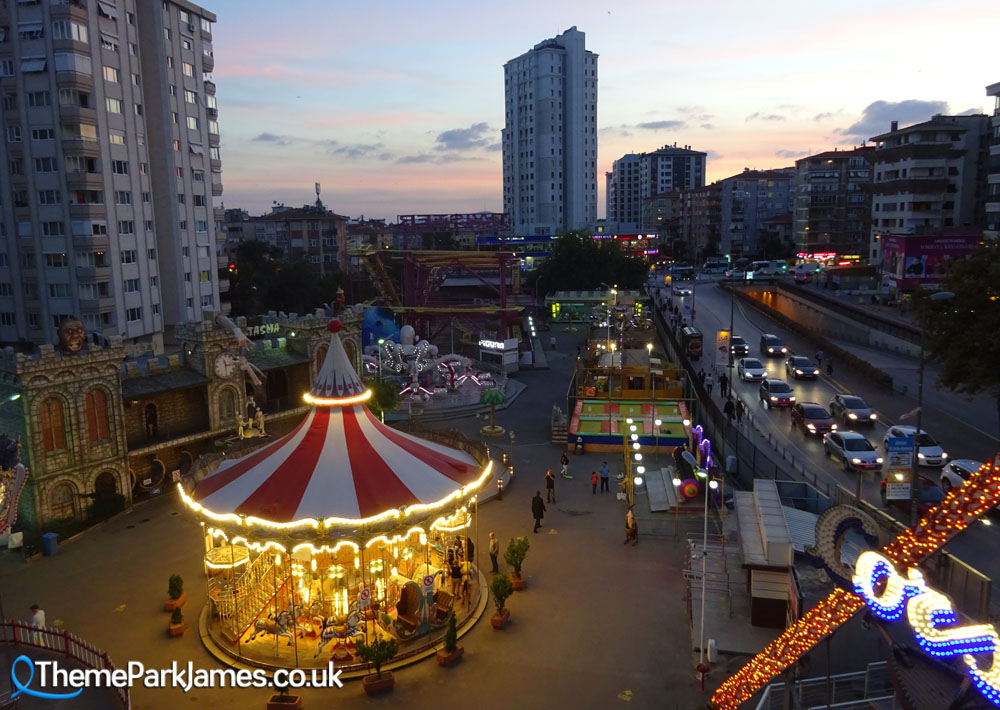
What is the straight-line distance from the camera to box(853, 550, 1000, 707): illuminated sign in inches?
254

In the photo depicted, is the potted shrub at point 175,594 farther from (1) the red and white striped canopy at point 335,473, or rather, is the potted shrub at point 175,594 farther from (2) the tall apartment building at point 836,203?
(2) the tall apartment building at point 836,203

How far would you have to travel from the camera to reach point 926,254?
175ft

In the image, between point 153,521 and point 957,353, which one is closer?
point 153,521

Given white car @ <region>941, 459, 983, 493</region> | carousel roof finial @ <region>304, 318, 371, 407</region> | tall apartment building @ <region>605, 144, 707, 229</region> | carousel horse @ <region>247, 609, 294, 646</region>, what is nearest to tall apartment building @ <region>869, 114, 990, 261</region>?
white car @ <region>941, 459, 983, 493</region>

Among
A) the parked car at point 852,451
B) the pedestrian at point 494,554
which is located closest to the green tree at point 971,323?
the parked car at point 852,451

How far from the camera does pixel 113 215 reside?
37250 millimetres

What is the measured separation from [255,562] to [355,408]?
13.7 ft

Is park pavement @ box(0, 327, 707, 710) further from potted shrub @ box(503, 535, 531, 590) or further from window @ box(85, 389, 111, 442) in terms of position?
window @ box(85, 389, 111, 442)

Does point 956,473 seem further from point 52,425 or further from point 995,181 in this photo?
point 995,181

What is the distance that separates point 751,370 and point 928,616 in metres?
32.0

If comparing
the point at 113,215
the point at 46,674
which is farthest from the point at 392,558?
the point at 113,215

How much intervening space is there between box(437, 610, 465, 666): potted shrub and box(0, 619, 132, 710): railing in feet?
17.3

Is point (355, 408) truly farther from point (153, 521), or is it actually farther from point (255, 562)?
point (153, 521)

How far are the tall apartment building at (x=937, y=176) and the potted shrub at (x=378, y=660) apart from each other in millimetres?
62598
